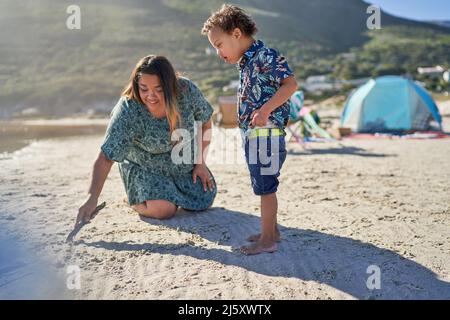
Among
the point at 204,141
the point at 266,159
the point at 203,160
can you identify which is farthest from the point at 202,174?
the point at 266,159

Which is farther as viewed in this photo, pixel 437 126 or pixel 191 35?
pixel 191 35

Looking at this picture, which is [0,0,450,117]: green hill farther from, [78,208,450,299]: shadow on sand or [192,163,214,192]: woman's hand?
[78,208,450,299]: shadow on sand

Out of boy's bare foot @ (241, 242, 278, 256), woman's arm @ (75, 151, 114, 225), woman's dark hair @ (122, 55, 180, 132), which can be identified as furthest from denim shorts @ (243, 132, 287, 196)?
woman's arm @ (75, 151, 114, 225)

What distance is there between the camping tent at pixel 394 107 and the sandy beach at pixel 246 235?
5662mm

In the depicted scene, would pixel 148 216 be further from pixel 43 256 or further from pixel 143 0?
pixel 143 0

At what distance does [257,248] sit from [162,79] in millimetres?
1410

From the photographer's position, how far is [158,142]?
3.77 meters

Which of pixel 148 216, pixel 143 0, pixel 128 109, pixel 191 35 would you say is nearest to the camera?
pixel 128 109

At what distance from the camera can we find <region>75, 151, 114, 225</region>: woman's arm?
3080mm

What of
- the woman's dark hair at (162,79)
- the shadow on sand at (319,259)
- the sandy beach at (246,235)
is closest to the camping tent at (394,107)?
the sandy beach at (246,235)

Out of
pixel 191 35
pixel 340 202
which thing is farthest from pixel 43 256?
pixel 191 35

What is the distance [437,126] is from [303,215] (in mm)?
8782

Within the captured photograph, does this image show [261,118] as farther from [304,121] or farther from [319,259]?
[304,121]

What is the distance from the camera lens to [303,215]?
13.0 ft
